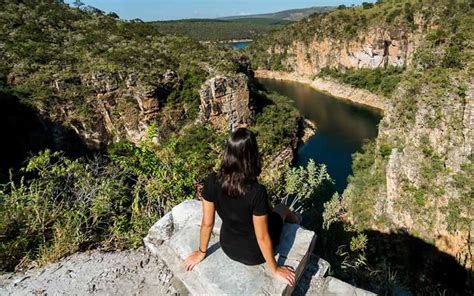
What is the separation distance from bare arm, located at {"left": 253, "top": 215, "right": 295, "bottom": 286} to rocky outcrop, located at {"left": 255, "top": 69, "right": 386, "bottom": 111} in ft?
133

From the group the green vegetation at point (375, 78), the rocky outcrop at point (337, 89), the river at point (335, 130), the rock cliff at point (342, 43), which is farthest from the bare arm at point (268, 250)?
the green vegetation at point (375, 78)

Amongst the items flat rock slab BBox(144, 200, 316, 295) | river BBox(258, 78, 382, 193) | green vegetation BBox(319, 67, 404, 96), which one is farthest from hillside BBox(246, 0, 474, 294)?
green vegetation BBox(319, 67, 404, 96)

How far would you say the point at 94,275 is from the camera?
2.74 metres

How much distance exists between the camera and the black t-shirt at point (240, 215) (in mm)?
2225

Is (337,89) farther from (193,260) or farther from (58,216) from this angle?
(193,260)

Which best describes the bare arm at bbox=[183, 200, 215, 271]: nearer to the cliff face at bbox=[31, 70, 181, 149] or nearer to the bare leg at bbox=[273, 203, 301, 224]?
the bare leg at bbox=[273, 203, 301, 224]

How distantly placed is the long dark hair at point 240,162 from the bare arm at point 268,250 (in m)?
0.25

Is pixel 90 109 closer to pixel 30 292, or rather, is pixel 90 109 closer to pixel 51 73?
pixel 51 73

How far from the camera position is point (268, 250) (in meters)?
2.29

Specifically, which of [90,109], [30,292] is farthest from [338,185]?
[30,292]

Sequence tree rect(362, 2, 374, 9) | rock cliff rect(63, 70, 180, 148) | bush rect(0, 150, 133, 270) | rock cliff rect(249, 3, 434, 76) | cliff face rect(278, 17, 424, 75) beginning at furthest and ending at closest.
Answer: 1. tree rect(362, 2, 374, 9)
2. cliff face rect(278, 17, 424, 75)
3. rock cliff rect(249, 3, 434, 76)
4. rock cliff rect(63, 70, 180, 148)
5. bush rect(0, 150, 133, 270)

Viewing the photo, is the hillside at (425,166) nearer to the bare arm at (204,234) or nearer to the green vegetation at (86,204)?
the green vegetation at (86,204)

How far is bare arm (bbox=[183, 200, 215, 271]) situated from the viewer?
245 centimetres

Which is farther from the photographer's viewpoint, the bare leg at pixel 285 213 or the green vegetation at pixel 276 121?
the green vegetation at pixel 276 121
